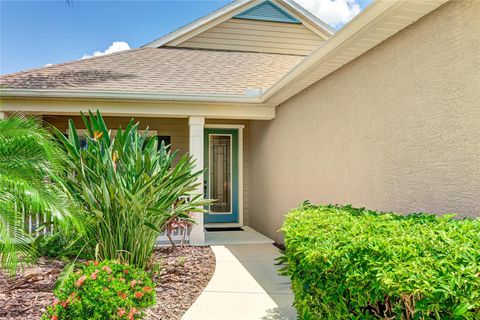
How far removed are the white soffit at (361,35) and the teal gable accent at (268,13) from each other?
20.5 feet

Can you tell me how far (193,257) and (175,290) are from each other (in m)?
1.85

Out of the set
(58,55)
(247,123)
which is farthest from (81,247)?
(58,55)

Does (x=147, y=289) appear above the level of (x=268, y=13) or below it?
below

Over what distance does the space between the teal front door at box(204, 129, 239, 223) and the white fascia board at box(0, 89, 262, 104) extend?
111 inches

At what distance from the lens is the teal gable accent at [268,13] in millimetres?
11930

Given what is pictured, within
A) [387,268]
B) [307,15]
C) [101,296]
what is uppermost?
[307,15]

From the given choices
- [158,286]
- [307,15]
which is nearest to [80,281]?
[158,286]

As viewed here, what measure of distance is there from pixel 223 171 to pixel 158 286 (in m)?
6.06

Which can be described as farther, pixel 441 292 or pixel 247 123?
pixel 247 123

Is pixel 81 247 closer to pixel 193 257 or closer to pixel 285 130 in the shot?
pixel 193 257

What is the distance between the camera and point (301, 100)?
721cm

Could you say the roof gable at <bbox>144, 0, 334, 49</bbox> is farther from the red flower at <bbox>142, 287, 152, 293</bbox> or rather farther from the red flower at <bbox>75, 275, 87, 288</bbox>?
the red flower at <bbox>75, 275, 87, 288</bbox>

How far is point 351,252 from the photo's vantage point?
2350 mm

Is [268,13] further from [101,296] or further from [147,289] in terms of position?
[101,296]
